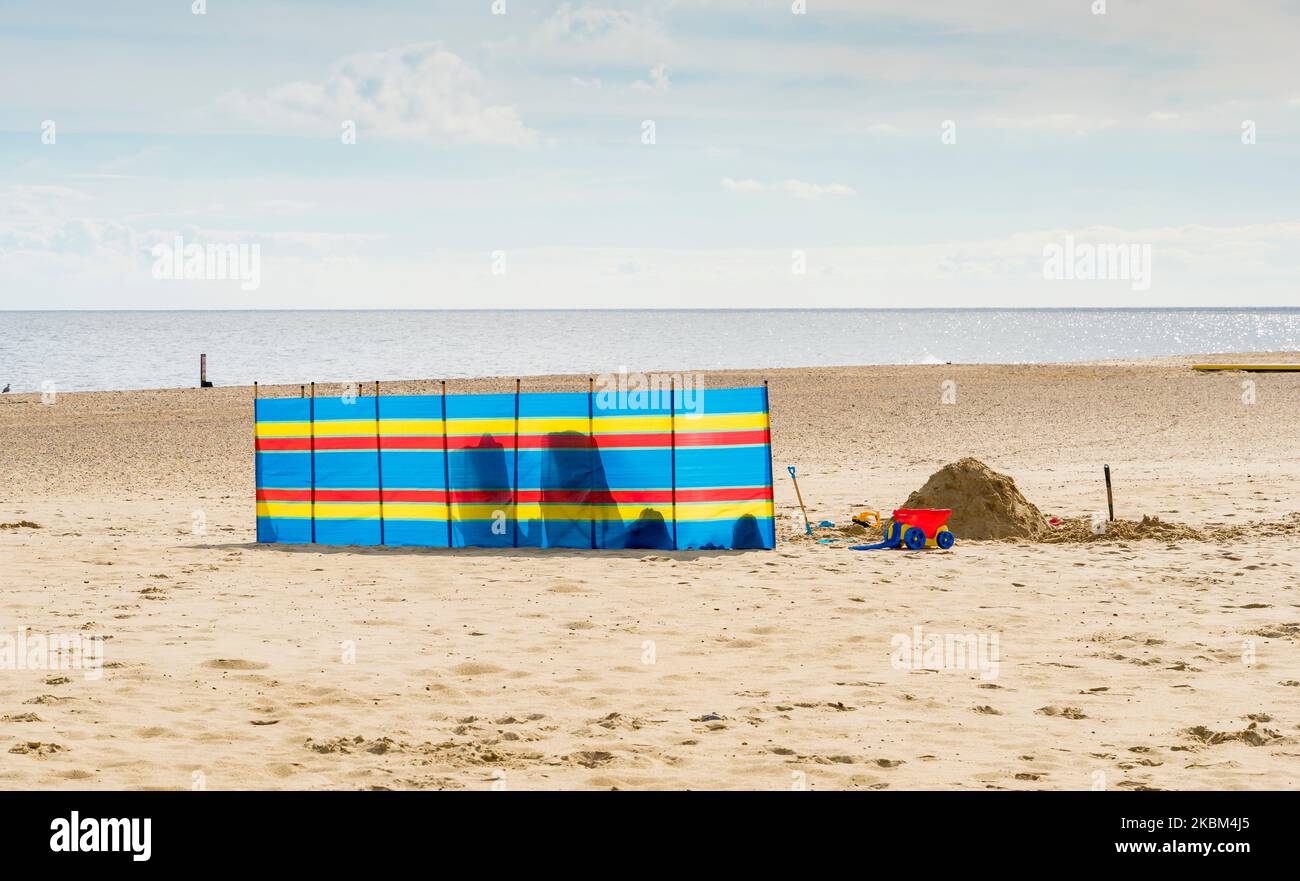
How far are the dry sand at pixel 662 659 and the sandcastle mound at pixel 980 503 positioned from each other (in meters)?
0.72

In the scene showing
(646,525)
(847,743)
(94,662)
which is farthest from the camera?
(646,525)

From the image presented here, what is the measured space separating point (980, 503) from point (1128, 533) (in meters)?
2.04

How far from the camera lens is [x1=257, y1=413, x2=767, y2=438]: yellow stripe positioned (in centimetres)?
1723

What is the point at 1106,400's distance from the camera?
3988cm

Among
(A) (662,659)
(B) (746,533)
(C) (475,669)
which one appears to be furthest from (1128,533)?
(C) (475,669)

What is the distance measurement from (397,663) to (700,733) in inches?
134

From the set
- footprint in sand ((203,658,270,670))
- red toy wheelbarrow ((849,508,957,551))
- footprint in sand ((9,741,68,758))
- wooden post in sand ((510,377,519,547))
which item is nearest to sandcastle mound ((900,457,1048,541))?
red toy wheelbarrow ((849,508,957,551))

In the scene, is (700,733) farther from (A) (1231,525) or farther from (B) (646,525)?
(A) (1231,525)

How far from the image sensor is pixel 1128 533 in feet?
58.0

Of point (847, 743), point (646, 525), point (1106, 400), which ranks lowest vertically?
point (847, 743)

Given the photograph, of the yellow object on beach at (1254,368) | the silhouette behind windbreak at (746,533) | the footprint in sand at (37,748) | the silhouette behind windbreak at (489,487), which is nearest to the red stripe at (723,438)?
the silhouette behind windbreak at (746,533)

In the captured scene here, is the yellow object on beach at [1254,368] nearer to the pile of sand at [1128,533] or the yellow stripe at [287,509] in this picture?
the pile of sand at [1128,533]

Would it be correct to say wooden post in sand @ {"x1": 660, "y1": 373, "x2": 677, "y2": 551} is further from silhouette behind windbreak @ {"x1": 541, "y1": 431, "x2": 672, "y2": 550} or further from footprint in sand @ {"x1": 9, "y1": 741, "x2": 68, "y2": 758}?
footprint in sand @ {"x1": 9, "y1": 741, "x2": 68, "y2": 758}
